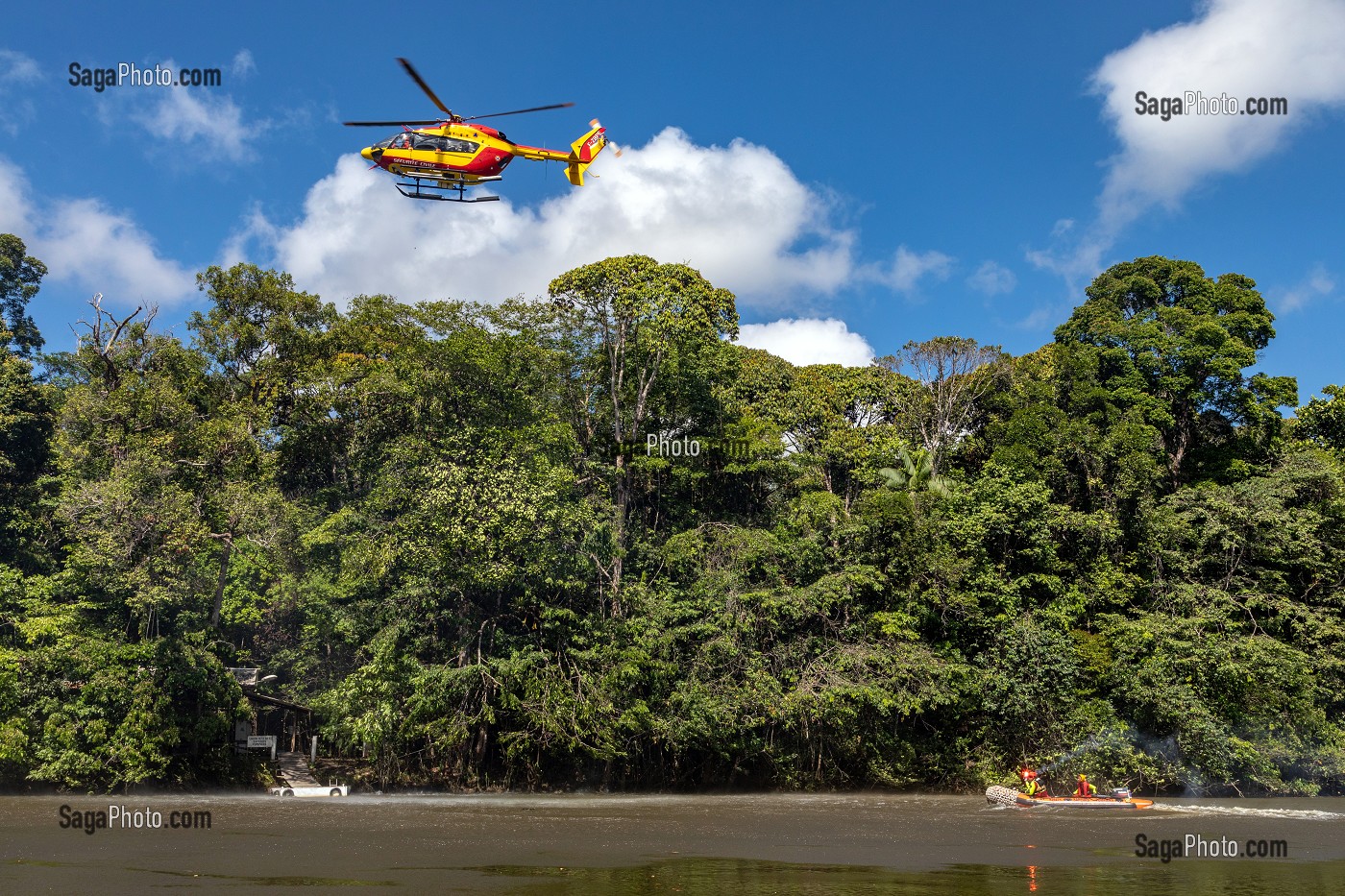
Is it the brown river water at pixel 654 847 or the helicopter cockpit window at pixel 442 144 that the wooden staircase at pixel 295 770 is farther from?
the helicopter cockpit window at pixel 442 144

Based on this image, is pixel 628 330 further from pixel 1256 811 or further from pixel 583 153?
pixel 1256 811

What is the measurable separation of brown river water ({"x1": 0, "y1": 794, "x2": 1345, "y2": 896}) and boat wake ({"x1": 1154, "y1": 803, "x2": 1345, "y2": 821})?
0.30ft

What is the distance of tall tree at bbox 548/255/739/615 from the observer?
29422mm

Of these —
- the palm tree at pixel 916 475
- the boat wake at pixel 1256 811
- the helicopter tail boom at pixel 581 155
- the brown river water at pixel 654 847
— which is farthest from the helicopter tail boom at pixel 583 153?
the boat wake at pixel 1256 811

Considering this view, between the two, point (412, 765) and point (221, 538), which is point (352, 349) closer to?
point (221, 538)

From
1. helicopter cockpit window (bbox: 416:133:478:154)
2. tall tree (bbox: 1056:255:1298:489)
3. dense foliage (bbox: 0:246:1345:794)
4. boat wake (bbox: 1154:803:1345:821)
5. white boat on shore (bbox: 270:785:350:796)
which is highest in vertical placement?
helicopter cockpit window (bbox: 416:133:478:154)

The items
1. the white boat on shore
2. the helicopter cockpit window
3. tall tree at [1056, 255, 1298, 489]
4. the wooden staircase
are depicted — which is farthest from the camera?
tall tree at [1056, 255, 1298, 489]

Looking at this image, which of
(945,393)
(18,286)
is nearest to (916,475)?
(945,393)

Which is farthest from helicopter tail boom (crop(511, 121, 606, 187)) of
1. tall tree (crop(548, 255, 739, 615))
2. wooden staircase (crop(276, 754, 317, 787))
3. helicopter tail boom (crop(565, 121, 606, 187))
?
wooden staircase (crop(276, 754, 317, 787))

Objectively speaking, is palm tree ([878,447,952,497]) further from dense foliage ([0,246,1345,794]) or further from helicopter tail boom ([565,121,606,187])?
helicopter tail boom ([565,121,606,187])

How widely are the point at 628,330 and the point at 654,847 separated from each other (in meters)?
17.9

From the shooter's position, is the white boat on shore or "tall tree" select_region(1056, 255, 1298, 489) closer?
the white boat on shore

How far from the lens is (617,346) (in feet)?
97.6

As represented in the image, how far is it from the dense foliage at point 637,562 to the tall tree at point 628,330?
0.14 meters
